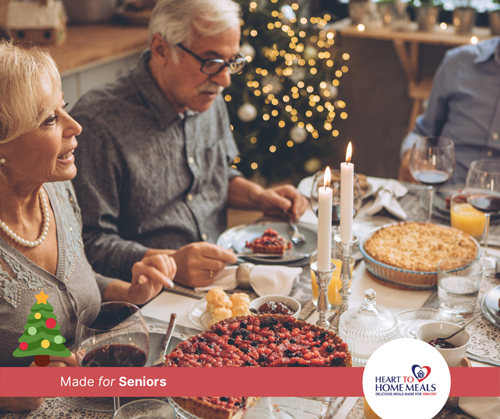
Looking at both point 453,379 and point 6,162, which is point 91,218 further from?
point 453,379

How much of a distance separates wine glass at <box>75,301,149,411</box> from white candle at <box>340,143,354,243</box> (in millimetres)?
420

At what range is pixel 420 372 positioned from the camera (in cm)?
90

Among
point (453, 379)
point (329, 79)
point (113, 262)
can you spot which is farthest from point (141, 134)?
point (329, 79)

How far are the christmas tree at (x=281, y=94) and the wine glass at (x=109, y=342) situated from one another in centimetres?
237

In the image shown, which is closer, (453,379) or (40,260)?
(453,379)

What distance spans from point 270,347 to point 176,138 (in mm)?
1027

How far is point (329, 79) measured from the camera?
12.5 feet

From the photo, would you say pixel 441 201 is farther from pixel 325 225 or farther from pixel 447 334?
pixel 325 225

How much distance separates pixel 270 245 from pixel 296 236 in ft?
0.44

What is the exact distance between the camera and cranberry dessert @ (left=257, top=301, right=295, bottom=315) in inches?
47.1

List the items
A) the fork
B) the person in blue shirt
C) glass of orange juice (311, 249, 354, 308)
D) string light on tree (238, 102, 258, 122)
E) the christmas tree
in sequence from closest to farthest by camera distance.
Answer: glass of orange juice (311, 249, 354, 308) → the fork → the person in blue shirt → string light on tree (238, 102, 258, 122) → the christmas tree

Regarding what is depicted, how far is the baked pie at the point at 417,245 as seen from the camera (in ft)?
4.63

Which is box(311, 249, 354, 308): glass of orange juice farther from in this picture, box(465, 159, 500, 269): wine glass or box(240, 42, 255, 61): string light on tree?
box(240, 42, 255, 61): string light on tree

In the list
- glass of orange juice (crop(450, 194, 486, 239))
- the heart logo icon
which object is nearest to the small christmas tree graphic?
the heart logo icon
